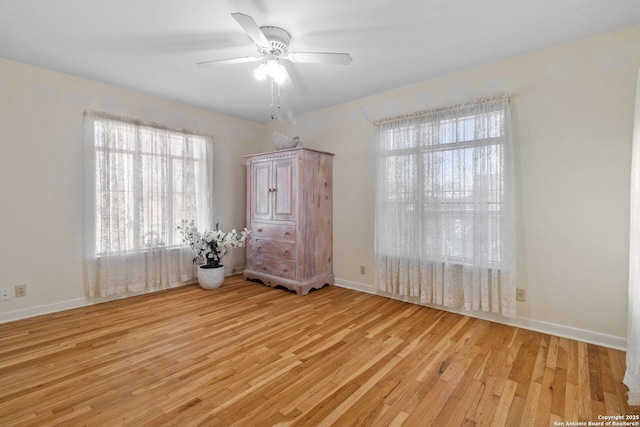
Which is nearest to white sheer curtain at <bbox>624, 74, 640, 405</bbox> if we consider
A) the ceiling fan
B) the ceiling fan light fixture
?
the ceiling fan

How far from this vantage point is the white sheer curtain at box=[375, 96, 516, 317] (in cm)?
282

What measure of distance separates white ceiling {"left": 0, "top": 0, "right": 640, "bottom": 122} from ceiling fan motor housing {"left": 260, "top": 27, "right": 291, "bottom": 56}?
0.16 ft

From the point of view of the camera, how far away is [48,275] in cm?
312

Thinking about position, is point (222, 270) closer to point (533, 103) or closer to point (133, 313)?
point (133, 313)

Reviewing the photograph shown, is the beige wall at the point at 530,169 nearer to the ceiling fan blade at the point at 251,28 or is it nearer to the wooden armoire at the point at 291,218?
the wooden armoire at the point at 291,218

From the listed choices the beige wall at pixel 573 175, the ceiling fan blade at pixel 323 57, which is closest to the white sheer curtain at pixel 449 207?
the beige wall at pixel 573 175

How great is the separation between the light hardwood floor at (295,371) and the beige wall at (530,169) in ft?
1.36

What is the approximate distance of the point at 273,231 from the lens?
13.6 ft

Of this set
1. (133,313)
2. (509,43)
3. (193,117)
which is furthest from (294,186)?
(509,43)

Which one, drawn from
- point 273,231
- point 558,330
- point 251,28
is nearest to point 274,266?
point 273,231

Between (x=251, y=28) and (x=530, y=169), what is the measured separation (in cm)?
267

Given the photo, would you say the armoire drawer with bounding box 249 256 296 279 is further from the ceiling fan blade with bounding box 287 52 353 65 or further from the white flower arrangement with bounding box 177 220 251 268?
the ceiling fan blade with bounding box 287 52 353 65

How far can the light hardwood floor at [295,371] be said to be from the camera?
1.65 m

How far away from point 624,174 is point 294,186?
315 centimetres
